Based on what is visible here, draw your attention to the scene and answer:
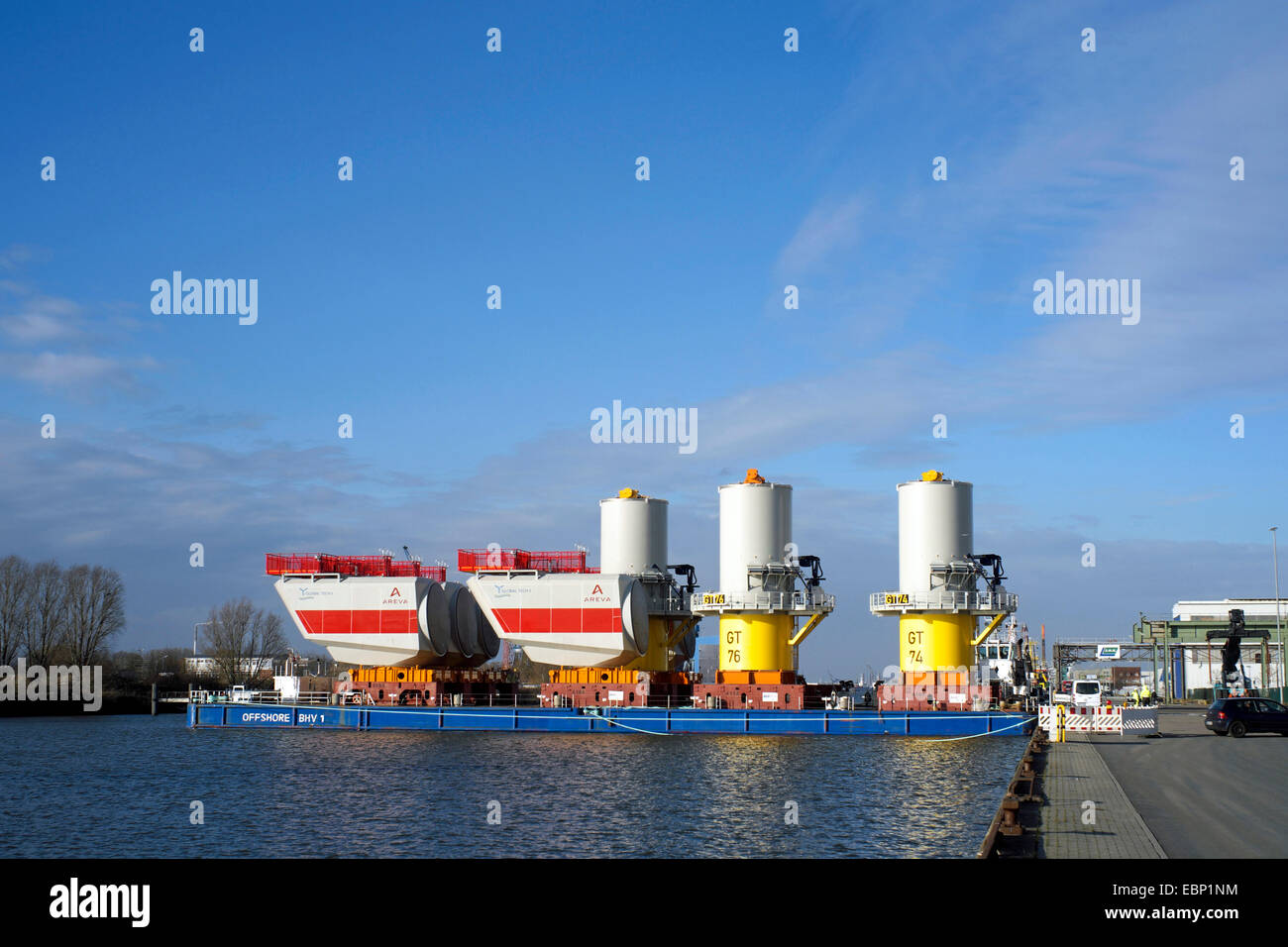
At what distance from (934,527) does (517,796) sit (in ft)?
103

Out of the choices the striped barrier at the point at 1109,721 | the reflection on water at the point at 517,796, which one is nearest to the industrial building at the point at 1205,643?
the striped barrier at the point at 1109,721

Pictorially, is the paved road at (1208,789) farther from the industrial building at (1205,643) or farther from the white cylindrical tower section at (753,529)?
the industrial building at (1205,643)

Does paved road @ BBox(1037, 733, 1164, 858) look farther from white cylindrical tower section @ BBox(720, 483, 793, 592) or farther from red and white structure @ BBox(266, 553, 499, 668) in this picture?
red and white structure @ BBox(266, 553, 499, 668)

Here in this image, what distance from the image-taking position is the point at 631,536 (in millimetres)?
67625

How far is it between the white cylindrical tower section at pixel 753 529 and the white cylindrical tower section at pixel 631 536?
204 inches

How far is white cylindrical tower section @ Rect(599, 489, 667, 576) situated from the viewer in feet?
222

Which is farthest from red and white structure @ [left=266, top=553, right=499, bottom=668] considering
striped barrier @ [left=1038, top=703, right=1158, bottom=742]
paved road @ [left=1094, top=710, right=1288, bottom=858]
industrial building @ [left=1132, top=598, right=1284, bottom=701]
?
industrial building @ [left=1132, top=598, right=1284, bottom=701]

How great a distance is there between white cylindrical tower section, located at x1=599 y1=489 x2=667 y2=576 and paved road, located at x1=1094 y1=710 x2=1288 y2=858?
28.8 meters

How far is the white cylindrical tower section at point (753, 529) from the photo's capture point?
6406 centimetres
